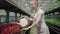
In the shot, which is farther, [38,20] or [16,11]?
[16,11]

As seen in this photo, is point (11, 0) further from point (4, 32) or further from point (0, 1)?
point (4, 32)

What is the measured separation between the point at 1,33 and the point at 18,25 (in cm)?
61

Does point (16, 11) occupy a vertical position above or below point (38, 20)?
above

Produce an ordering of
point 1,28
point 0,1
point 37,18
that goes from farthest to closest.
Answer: point 0,1 < point 1,28 < point 37,18

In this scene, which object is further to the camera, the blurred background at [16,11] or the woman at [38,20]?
the blurred background at [16,11]

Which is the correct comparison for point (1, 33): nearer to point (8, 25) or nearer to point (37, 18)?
point (8, 25)

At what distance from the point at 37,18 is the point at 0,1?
191 centimetres

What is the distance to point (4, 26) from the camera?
7.08 metres

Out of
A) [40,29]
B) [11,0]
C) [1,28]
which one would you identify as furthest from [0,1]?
[40,29]

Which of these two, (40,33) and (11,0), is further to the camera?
(11,0)

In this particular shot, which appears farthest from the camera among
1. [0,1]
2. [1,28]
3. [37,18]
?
[0,1]

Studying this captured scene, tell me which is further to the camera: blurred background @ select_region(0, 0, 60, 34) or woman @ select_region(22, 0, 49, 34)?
blurred background @ select_region(0, 0, 60, 34)

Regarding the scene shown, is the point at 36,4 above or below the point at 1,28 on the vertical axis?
above

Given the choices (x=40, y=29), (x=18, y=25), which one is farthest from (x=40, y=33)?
(x=18, y=25)
